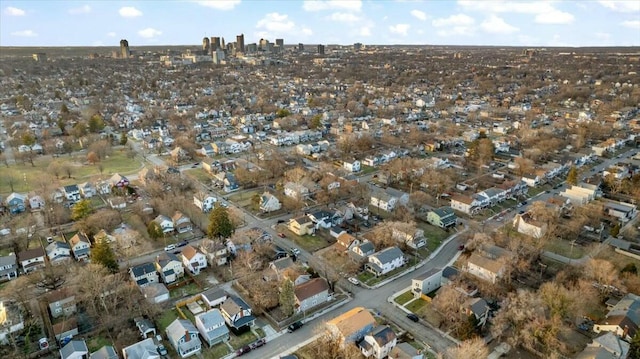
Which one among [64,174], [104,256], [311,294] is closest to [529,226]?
[311,294]

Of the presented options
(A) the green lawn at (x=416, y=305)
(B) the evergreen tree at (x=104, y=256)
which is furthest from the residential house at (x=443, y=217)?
(B) the evergreen tree at (x=104, y=256)

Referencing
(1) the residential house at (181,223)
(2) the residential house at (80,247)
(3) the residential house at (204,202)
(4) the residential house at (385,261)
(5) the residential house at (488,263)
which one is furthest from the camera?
(3) the residential house at (204,202)

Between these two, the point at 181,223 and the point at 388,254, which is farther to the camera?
the point at 181,223

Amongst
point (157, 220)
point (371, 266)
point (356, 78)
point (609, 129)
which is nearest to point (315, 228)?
point (371, 266)

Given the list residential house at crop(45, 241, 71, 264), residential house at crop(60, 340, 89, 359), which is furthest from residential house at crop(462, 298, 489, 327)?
residential house at crop(45, 241, 71, 264)

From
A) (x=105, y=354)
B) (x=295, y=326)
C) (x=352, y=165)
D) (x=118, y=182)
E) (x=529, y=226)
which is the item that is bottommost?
(x=295, y=326)

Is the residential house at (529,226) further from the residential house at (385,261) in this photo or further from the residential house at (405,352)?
the residential house at (405,352)

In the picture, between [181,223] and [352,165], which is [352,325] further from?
[352,165]
